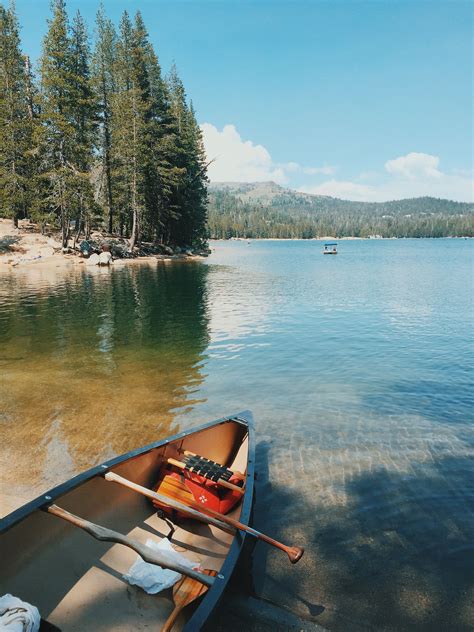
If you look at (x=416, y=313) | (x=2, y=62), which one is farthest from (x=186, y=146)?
(x=416, y=313)

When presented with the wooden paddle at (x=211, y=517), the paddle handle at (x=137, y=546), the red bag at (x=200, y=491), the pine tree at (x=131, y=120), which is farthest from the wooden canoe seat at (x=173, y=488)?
the pine tree at (x=131, y=120)

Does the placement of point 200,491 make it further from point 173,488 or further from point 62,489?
point 62,489

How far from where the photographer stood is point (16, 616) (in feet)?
12.6

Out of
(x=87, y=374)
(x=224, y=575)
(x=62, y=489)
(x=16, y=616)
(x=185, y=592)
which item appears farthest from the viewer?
(x=87, y=374)

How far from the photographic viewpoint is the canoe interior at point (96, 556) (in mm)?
4465

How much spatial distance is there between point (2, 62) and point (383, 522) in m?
64.1

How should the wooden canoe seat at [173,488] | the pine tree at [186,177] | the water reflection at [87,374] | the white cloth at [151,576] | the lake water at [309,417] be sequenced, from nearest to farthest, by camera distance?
1. the white cloth at [151,576]
2. the lake water at [309,417]
3. the wooden canoe seat at [173,488]
4. the water reflection at [87,374]
5. the pine tree at [186,177]

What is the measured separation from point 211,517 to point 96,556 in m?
1.52

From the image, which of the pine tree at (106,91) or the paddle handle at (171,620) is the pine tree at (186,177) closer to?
the pine tree at (106,91)

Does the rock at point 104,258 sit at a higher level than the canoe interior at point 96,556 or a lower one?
higher

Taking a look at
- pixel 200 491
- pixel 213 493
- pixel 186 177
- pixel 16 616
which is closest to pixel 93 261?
pixel 186 177

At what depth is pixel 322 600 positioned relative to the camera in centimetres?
525

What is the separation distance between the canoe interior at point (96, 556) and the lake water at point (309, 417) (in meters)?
1.35

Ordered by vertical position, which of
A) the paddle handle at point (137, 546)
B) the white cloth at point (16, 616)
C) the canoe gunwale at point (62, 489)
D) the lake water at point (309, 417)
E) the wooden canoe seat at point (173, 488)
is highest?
the canoe gunwale at point (62, 489)
